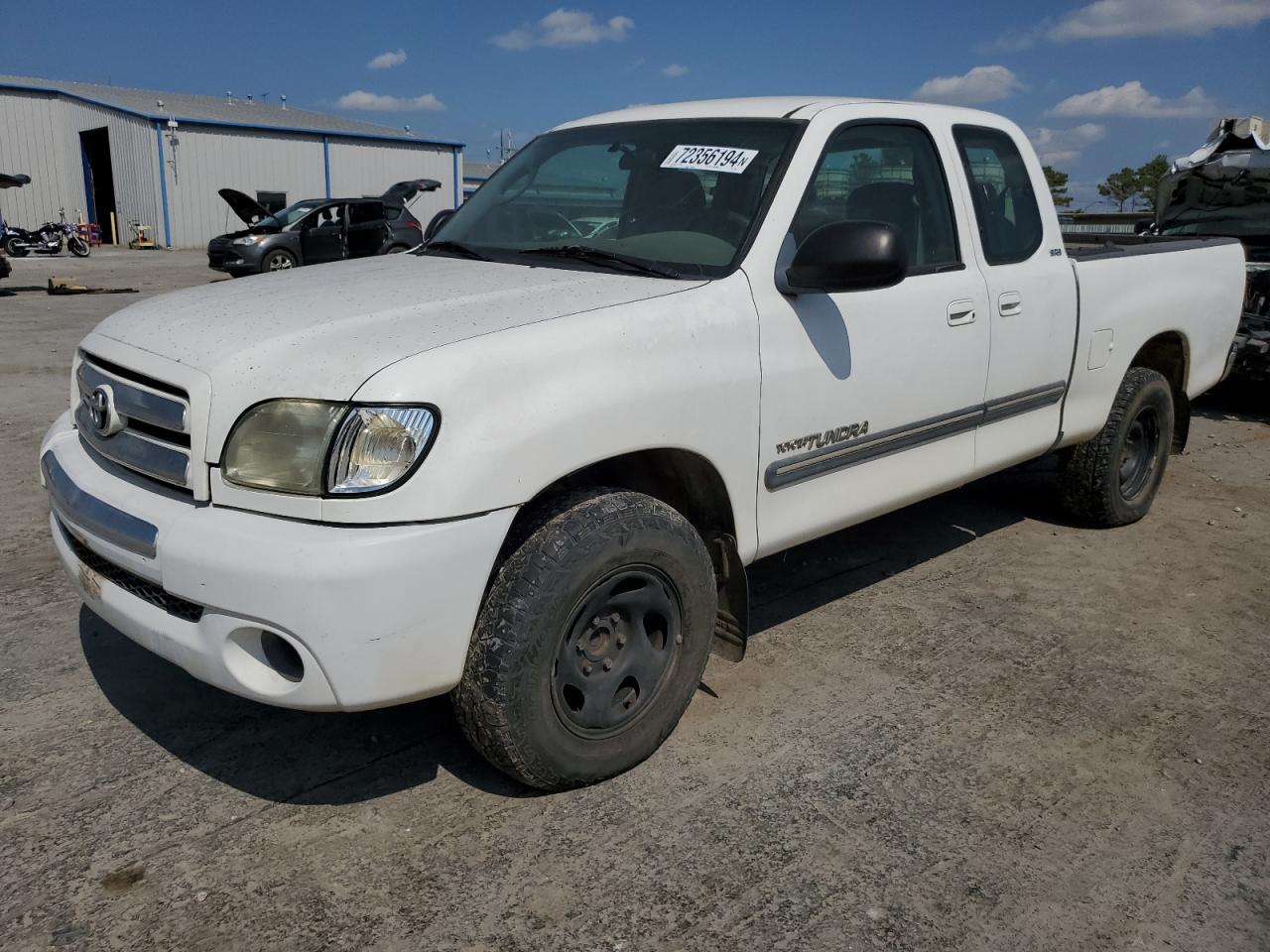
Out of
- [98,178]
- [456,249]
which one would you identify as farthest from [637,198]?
[98,178]

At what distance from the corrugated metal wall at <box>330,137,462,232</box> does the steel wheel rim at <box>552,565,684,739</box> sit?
33.9 m

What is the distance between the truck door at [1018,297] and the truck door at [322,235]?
16.7 meters

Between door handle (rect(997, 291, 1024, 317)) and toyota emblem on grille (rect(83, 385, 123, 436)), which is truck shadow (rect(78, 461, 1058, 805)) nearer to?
toyota emblem on grille (rect(83, 385, 123, 436))

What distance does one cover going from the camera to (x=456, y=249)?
3.89 m

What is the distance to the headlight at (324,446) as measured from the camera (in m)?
2.40

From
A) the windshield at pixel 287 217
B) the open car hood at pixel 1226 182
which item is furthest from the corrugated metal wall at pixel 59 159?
the open car hood at pixel 1226 182

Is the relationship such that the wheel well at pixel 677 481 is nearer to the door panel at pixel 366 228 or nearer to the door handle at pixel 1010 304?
the door handle at pixel 1010 304

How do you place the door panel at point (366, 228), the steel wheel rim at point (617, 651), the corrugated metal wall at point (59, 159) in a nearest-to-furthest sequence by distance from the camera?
the steel wheel rim at point (617, 651), the door panel at point (366, 228), the corrugated metal wall at point (59, 159)

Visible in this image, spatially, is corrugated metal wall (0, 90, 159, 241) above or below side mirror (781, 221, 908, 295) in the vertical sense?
above

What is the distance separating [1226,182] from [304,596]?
8829mm

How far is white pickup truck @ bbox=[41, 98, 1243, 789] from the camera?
243cm

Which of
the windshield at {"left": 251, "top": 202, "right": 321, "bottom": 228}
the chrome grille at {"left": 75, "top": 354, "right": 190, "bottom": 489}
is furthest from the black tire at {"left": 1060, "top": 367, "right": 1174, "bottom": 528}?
the windshield at {"left": 251, "top": 202, "right": 321, "bottom": 228}

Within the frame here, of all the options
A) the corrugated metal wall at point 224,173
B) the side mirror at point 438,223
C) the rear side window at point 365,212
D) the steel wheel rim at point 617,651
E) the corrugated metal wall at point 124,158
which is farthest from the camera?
the corrugated metal wall at point 224,173

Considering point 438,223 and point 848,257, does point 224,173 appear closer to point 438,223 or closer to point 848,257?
point 438,223
